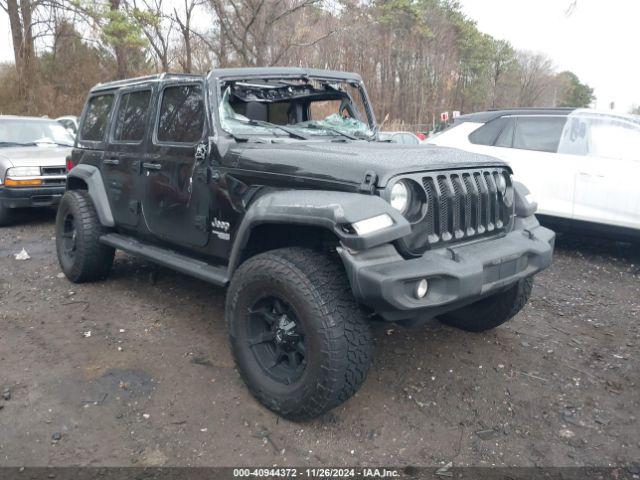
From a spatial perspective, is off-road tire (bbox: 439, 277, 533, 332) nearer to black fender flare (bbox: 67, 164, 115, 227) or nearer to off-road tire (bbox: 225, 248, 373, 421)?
off-road tire (bbox: 225, 248, 373, 421)

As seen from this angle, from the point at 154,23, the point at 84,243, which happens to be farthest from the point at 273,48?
the point at 84,243

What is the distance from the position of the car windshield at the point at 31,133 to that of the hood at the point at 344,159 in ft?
21.3

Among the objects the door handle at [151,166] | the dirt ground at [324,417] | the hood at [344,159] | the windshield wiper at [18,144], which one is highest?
the hood at [344,159]

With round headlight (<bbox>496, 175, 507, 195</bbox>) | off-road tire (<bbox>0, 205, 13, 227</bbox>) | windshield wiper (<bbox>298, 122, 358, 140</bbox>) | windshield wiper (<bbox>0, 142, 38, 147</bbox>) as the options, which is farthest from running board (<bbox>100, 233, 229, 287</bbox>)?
windshield wiper (<bbox>0, 142, 38, 147</bbox>)

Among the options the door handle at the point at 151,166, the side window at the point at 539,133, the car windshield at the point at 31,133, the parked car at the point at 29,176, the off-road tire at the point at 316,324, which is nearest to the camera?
the off-road tire at the point at 316,324

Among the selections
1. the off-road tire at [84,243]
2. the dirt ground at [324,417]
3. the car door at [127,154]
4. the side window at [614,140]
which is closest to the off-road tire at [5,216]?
the off-road tire at [84,243]

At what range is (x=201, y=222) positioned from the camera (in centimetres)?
367

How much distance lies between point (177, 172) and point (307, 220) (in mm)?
1523

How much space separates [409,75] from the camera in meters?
32.4

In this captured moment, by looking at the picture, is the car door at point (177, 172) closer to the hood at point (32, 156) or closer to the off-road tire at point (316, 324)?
the off-road tire at point (316, 324)

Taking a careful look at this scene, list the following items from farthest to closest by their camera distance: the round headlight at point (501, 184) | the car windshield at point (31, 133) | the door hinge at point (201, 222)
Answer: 1. the car windshield at point (31, 133)
2. the door hinge at point (201, 222)
3. the round headlight at point (501, 184)

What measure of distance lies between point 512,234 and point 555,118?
3604 millimetres

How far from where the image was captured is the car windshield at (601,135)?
5.84m

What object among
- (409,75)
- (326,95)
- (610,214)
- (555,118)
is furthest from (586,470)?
(409,75)
